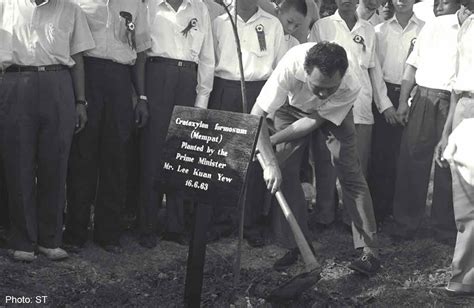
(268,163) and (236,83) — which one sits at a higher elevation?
(236,83)

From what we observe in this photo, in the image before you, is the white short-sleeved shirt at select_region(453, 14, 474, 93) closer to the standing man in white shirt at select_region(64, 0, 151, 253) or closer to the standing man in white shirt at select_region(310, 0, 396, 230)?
the standing man in white shirt at select_region(310, 0, 396, 230)

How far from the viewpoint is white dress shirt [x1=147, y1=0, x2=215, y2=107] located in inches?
242

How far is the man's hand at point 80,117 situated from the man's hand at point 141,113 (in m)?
0.50

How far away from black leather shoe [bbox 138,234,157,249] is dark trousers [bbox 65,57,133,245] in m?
0.21

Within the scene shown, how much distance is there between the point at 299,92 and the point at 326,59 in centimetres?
69

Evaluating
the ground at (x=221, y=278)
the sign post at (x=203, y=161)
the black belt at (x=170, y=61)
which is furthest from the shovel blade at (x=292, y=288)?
the black belt at (x=170, y=61)

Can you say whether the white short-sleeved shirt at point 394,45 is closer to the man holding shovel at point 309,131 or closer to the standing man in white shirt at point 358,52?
the standing man in white shirt at point 358,52

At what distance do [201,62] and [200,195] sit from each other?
219 centimetres

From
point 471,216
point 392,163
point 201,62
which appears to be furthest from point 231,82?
point 471,216

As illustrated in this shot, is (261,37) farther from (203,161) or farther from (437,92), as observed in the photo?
(203,161)

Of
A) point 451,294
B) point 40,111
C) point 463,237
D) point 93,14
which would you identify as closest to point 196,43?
point 93,14

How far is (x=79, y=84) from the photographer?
562cm

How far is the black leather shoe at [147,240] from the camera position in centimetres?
612

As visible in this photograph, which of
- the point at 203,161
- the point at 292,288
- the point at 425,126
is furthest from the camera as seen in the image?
the point at 425,126
